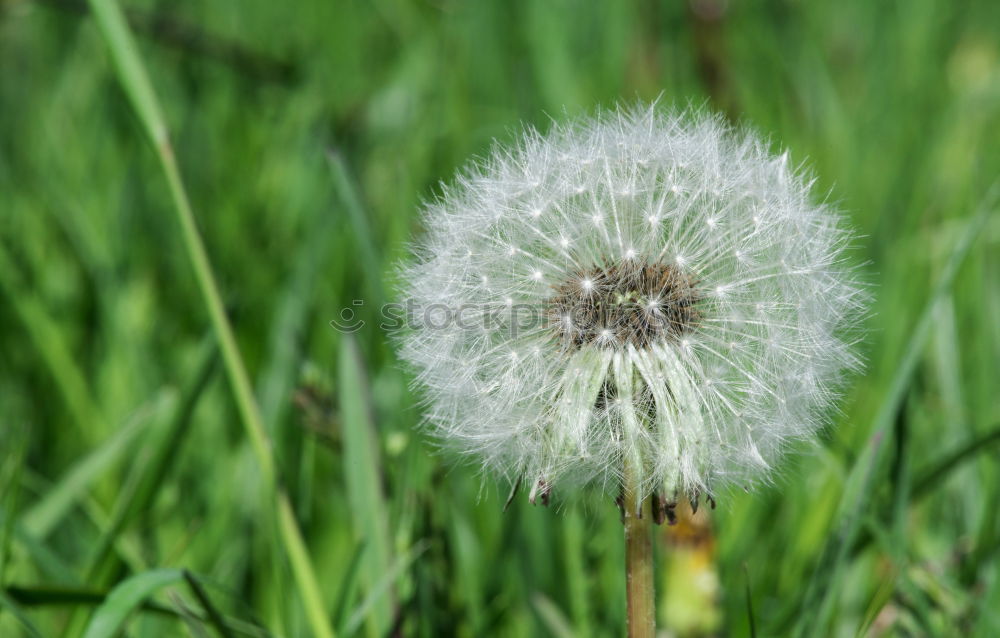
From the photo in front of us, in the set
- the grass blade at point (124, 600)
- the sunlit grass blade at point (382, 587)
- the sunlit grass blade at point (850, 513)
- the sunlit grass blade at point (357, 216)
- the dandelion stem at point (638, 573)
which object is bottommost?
the grass blade at point (124, 600)

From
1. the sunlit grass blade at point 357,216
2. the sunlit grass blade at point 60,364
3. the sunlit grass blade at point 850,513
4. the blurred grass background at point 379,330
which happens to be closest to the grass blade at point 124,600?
the blurred grass background at point 379,330

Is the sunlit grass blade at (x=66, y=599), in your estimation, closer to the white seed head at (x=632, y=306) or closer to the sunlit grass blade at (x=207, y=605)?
the sunlit grass blade at (x=207, y=605)

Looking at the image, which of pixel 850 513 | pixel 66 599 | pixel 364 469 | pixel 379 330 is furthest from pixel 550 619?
pixel 379 330

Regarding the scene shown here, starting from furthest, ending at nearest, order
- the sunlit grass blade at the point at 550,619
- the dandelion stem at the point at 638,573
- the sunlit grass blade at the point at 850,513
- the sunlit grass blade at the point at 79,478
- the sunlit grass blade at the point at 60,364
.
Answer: the sunlit grass blade at the point at 60,364
the sunlit grass blade at the point at 79,478
the sunlit grass blade at the point at 550,619
the sunlit grass blade at the point at 850,513
the dandelion stem at the point at 638,573

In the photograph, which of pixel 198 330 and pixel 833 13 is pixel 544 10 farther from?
pixel 198 330

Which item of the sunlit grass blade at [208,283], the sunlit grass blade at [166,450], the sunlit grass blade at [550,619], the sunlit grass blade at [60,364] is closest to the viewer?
the sunlit grass blade at [208,283]

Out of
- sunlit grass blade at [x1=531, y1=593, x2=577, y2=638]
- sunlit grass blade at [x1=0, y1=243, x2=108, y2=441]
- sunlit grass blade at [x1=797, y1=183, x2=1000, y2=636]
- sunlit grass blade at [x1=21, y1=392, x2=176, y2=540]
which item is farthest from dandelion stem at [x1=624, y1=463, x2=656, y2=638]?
sunlit grass blade at [x1=0, y1=243, x2=108, y2=441]

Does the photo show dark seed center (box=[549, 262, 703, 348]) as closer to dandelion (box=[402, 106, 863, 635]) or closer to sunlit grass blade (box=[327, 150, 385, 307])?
dandelion (box=[402, 106, 863, 635])
